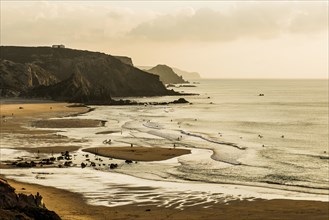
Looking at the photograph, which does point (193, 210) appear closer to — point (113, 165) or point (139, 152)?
point (113, 165)

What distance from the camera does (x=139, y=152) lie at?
51500mm

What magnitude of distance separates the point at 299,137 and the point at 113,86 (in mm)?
131348

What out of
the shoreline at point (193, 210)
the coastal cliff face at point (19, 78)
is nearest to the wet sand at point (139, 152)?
the shoreline at point (193, 210)

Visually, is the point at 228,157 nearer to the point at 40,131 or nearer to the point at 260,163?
the point at 260,163

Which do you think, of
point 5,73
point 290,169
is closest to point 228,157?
point 290,169

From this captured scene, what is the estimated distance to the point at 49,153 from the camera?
162 feet

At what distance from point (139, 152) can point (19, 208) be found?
35469 millimetres

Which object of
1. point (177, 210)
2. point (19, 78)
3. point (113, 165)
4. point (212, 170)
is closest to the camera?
point (177, 210)

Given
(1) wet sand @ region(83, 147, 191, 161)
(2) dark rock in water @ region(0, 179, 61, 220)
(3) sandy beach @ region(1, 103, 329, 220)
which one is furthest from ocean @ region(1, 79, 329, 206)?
(2) dark rock in water @ region(0, 179, 61, 220)

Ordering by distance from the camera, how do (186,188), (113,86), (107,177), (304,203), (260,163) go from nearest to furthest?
1. (304,203)
2. (186,188)
3. (107,177)
4. (260,163)
5. (113,86)

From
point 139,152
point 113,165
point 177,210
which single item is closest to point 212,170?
point 113,165

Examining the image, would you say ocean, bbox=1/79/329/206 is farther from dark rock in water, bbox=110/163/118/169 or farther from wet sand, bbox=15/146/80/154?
wet sand, bbox=15/146/80/154

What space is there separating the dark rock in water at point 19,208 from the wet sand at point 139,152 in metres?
29.2

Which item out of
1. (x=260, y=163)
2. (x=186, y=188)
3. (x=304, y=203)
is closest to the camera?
(x=304, y=203)
